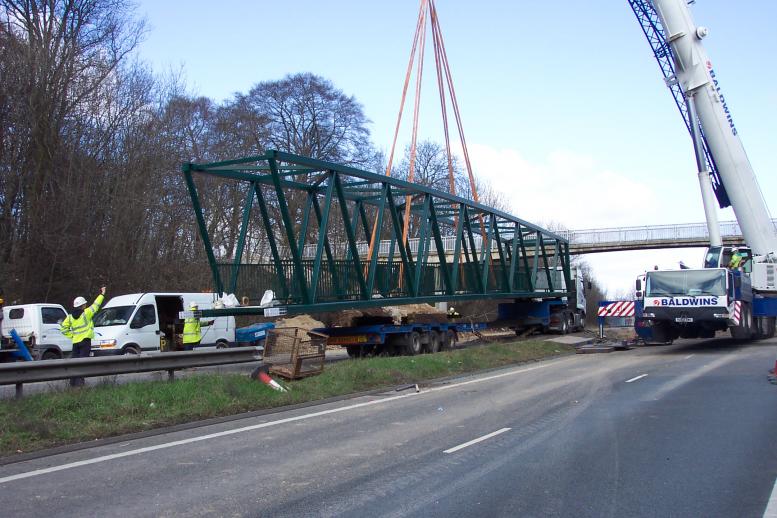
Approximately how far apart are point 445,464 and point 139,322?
47.6 ft

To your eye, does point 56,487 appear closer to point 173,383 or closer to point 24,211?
point 173,383

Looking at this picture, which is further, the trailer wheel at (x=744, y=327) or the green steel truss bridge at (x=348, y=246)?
the trailer wheel at (x=744, y=327)

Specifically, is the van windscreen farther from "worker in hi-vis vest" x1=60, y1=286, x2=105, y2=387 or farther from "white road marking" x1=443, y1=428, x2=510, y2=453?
"white road marking" x1=443, y1=428, x2=510, y2=453

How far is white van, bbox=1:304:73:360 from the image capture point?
65.3ft

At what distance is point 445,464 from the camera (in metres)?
7.72

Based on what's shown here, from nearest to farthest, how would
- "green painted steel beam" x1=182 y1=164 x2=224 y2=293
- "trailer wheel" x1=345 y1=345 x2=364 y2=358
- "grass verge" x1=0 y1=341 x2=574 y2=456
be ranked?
1. "grass verge" x1=0 y1=341 x2=574 y2=456
2. "green painted steel beam" x1=182 y1=164 x2=224 y2=293
3. "trailer wheel" x1=345 y1=345 x2=364 y2=358

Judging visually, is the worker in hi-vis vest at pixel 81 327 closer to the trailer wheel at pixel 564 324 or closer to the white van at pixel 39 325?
the white van at pixel 39 325

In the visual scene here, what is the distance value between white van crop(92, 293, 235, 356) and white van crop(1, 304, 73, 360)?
133 cm

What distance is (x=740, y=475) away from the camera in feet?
23.1

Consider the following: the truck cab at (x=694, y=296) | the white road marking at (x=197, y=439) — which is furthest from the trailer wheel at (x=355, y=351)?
the truck cab at (x=694, y=296)

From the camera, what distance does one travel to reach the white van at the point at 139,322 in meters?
19.5

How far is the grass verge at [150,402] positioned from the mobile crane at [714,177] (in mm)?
13212

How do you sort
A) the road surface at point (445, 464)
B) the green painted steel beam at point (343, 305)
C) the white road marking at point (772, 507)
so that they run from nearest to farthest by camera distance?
the white road marking at point (772, 507)
the road surface at point (445, 464)
the green painted steel beam at point (343, 305)

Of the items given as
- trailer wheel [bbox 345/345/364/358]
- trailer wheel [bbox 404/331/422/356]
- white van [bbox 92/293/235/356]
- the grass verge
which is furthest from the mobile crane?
white van [bbox 92/293/235/356]
